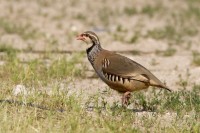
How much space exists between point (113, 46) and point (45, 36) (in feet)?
5.34

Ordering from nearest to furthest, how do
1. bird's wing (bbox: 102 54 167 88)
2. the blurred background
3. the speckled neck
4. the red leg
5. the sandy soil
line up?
bird's wing (bbox: 102 54 167 88), the red leg, the speckled neck, the sandy soil, the blurred background

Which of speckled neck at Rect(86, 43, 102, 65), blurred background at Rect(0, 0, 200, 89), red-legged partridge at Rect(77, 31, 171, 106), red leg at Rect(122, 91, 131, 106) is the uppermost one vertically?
blurred background at Rect(0, 0, 200, 89)

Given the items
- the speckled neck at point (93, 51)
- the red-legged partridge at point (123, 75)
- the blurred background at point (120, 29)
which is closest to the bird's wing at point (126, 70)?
the red-legged partridge at point (123, 75)

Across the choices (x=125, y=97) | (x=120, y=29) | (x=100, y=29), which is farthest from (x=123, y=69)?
(x=100, y=29)

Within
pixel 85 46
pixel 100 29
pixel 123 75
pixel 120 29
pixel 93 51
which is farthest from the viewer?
pixel 100 29

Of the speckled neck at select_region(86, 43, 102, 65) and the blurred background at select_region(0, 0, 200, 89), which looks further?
the blurred background at select_region(0, 0, 200, 89)

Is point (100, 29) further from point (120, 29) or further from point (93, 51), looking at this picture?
point (93, 51)

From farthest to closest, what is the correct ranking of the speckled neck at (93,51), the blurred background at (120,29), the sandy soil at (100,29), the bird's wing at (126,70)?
the blurred background at (120,29)
the sandy soil at (100,29)
the speckled neck at (93,51)
the bird's wing at (126,70)

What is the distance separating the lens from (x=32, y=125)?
7.13 meters

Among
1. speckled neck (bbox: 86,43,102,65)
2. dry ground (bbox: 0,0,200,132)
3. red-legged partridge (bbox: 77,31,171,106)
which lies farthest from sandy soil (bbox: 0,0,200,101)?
red-legged partridge (bbox: 77,31,171,106)

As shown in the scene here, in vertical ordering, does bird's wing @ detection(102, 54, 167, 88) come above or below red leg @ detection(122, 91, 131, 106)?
above

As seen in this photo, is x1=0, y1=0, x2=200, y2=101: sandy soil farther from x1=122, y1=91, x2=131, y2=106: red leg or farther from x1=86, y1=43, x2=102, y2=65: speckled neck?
x1=122, y1=91, x2=131, y2=106: red leg

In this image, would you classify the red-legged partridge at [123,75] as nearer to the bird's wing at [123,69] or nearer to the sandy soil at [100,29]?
the bird's wing at [123,69]

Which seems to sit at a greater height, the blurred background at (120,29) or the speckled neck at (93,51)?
the blurred background at (120,29)
